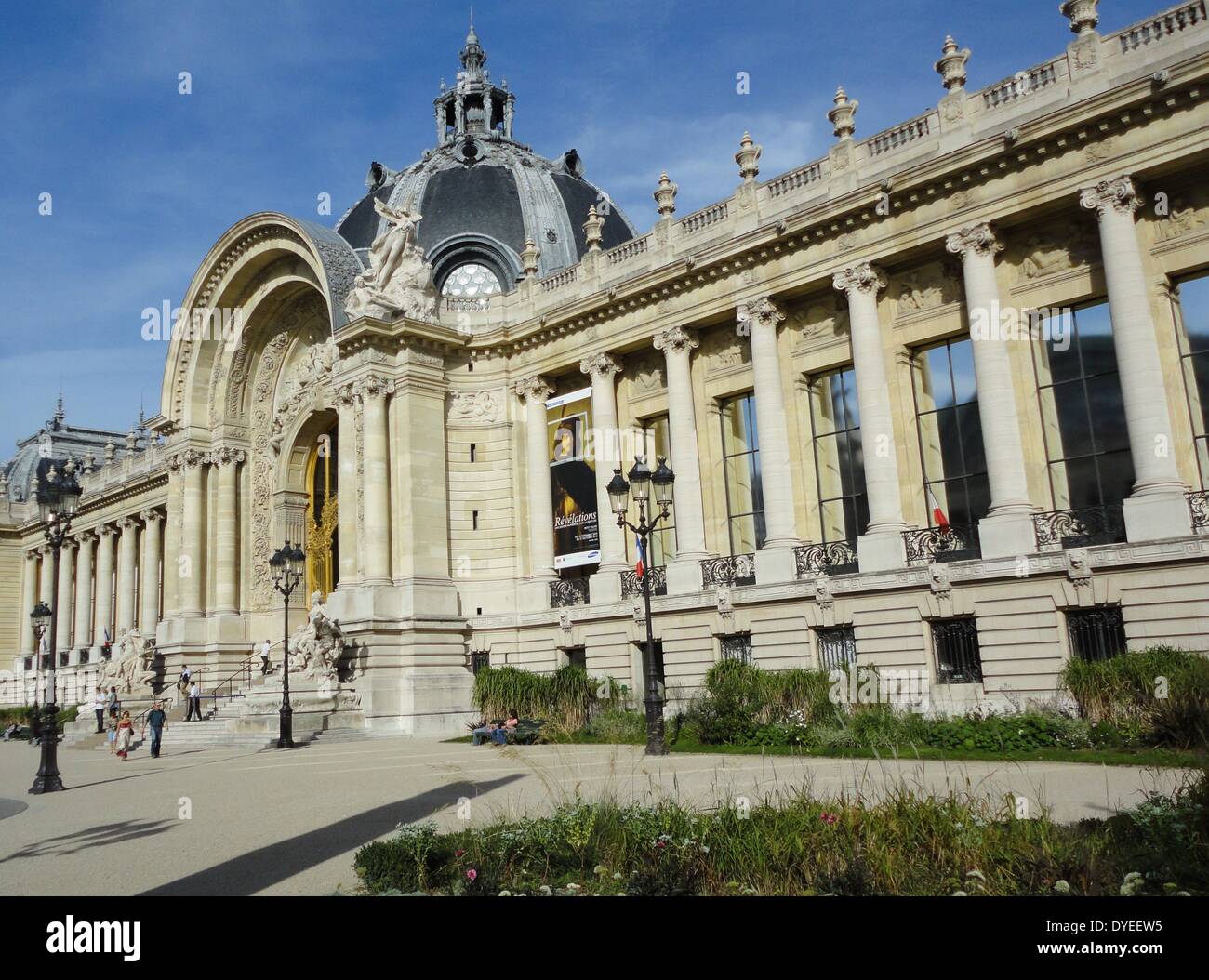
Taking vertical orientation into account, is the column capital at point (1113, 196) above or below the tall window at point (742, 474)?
above

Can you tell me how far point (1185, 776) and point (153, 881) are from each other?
29.0ft

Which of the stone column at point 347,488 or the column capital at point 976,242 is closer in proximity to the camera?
the column capital at point 976,242

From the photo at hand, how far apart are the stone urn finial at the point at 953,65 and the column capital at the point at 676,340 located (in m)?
8.78

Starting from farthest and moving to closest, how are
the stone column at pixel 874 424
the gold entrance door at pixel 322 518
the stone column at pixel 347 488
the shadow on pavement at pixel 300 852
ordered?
the gold entrance door at pixel 322 518 < the stone column at pixel 347 488 < the stone column at pixel 874 424 < the shadow on pavement at pixel 300 852

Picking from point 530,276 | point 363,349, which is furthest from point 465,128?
point 363,349

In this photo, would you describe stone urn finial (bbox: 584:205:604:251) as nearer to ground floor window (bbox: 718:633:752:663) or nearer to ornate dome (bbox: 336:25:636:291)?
ornate dome (bbox: 336:25:636:291)

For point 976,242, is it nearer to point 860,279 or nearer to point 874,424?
point 860,279

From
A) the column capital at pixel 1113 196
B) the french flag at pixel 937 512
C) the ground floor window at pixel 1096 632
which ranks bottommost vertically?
the ground floor window at pixel 1096 632

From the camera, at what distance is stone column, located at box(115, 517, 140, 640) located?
5125 centimetres

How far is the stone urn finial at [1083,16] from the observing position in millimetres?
20391

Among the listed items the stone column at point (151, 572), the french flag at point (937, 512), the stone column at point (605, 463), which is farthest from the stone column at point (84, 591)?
the french flag at point (937, 512)

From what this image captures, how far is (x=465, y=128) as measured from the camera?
44375mm

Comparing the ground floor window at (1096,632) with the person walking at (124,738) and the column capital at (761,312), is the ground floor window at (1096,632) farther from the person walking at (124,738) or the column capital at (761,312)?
the person walking at (124,738)

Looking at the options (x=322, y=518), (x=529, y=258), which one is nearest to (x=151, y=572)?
(x=322, y=518)
